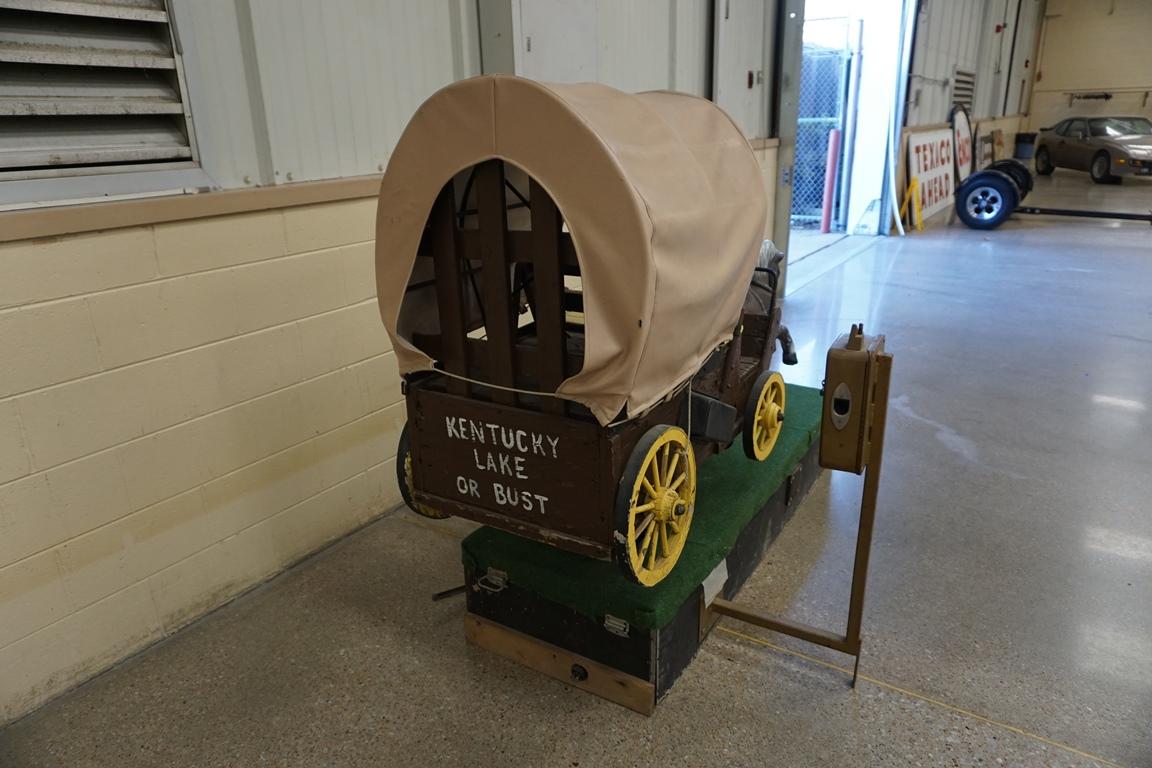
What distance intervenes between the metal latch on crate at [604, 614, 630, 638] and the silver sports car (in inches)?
669

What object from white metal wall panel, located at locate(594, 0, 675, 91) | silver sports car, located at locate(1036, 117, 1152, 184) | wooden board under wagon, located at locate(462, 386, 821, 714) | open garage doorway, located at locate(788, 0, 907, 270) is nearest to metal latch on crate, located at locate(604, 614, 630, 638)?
wooden board under wagon, located at locate(462, 386, 821, 714)

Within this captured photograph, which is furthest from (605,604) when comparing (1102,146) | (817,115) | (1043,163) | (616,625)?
(1043,163)

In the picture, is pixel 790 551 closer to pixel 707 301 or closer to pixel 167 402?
pixel 707 301

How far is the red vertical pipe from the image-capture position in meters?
11.1

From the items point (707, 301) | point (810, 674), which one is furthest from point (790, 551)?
point (707, 301)

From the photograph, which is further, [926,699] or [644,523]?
[926,699]

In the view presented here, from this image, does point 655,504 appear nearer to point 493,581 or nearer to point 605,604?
point 605,604

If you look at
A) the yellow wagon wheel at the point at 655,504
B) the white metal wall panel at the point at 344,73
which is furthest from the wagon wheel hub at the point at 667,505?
the white metal wall panel at the point at 344,73

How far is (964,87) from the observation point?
14.1m

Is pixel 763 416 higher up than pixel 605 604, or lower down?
higher up

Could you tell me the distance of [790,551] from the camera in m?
3.32

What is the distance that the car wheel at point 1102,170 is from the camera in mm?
15516

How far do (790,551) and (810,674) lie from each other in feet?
2.64

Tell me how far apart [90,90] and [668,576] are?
2444 millimetres
